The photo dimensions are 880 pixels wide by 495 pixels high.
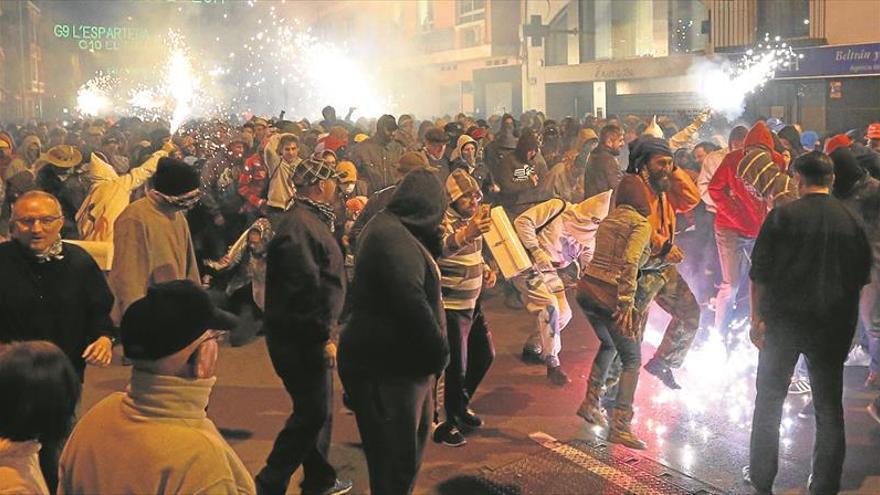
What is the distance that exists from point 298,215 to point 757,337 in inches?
103

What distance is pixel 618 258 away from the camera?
5.55 m

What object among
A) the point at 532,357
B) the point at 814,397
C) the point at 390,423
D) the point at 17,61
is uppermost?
the point at 17,61

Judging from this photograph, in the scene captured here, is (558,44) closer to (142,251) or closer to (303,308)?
(142,251)

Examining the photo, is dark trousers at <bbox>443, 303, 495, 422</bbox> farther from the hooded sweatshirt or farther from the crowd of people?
the hooded sweatshirt

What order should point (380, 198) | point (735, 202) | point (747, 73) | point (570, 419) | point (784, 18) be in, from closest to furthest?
point (380, 198)
point (570, 419)
point (735, 202)
point (784, 18)
point (747, 73)

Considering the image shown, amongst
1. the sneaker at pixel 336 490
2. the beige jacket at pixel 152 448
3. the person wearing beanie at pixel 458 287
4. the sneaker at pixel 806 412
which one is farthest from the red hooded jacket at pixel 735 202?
the beige jacket at pixel 152 448

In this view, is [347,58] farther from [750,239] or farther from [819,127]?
[750,239]

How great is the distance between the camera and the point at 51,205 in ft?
13.9

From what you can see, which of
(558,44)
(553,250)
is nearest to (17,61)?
(558,44)

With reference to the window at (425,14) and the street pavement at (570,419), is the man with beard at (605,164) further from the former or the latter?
the window at (425,14)

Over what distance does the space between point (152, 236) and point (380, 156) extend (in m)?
6.06

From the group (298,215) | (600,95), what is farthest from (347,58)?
(298,215)

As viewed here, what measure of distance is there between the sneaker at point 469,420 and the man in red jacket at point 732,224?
117 inches

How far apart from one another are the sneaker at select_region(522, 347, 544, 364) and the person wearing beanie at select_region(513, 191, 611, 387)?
467 millimetres
